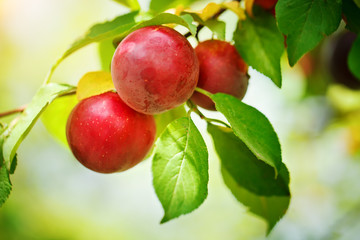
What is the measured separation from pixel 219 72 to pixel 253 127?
0.19 metres

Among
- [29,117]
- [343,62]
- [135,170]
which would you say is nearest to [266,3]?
[29,117]

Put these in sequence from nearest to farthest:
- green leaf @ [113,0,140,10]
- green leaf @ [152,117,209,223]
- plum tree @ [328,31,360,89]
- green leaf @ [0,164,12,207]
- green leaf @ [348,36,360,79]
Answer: green leaf @ [152,117,209,223], green leaf @ [0,164,12,207], green leaf @ [348,36,360,79], green leaf @ [113,0,140,10], plum tree @ [328,31,360,89]

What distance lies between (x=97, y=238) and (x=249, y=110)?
336 centimetres

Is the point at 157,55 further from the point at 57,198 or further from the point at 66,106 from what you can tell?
the point at 57,198

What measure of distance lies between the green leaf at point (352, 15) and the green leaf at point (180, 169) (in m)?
0.37

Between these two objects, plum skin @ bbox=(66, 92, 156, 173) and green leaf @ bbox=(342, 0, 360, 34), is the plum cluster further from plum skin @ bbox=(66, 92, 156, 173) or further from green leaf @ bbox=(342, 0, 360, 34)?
green leaf @ bbox=(342, 0, 360, 34)

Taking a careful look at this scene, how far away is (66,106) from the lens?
983 mm

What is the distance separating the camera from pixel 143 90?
2.28ft

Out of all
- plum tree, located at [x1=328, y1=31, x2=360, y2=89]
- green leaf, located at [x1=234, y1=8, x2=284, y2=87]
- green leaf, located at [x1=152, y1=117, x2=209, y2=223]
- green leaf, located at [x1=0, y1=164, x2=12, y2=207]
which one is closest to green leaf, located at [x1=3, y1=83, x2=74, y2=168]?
green leaf, located at [x1=0, y1=164, x2=12, y2=207]

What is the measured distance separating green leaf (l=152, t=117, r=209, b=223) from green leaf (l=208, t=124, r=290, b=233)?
159mm

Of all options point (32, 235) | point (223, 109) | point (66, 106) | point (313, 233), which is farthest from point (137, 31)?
point (32, 235)

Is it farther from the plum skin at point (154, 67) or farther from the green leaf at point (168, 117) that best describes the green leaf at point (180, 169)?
the green leaf at point (168, 117)

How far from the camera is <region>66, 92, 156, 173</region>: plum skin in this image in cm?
78

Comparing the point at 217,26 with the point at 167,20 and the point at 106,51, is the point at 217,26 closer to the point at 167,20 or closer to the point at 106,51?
the point at 167,20
